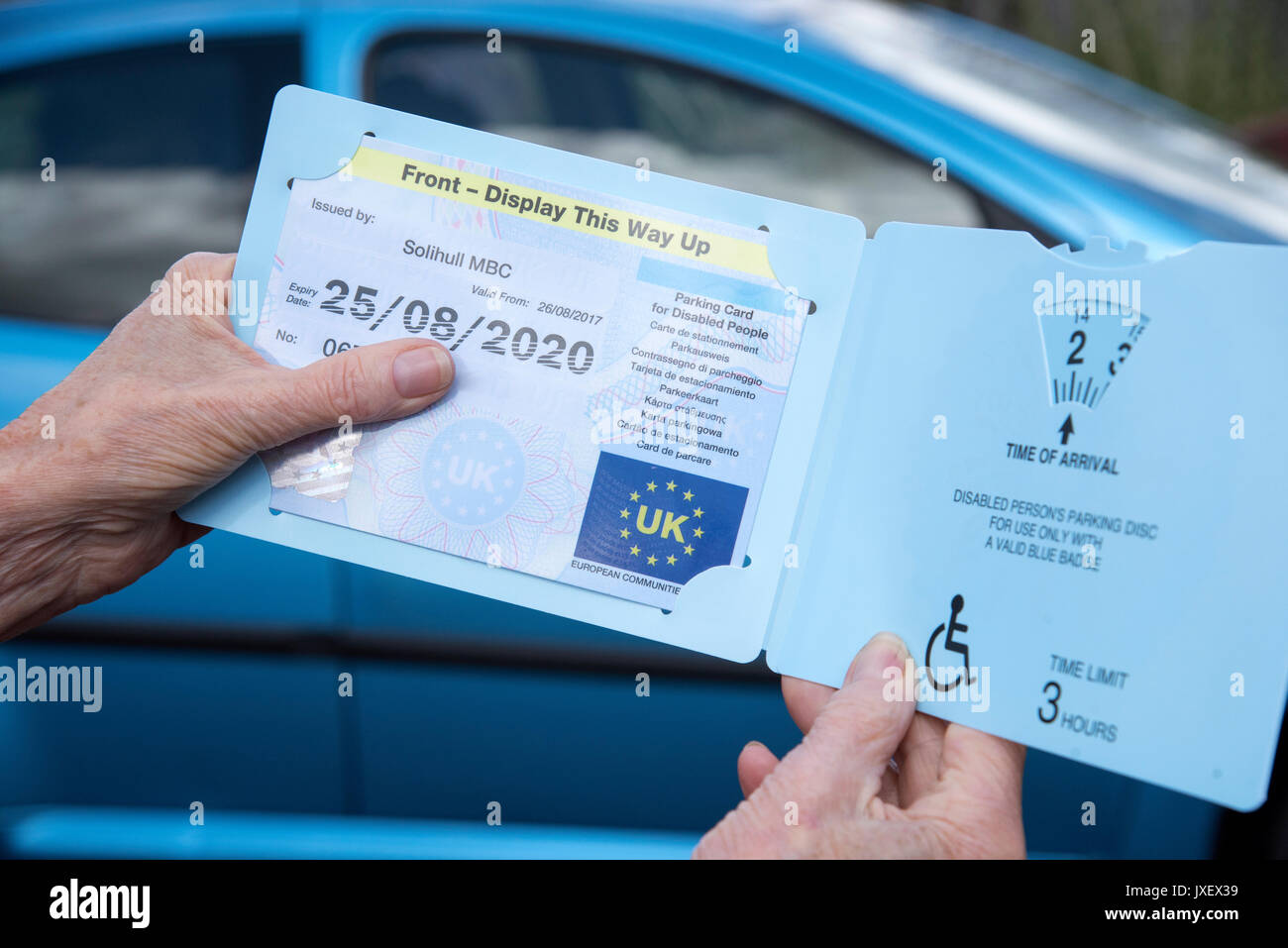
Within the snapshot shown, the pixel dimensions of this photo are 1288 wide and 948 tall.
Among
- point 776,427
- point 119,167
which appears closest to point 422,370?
point 776,427

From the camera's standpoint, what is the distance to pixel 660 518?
119 centimetres

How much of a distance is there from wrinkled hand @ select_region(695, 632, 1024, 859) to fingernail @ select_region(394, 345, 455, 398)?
0.64 metres

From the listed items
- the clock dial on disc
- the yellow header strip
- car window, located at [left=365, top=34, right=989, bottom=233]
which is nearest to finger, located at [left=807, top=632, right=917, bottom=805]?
the clock dial on disc

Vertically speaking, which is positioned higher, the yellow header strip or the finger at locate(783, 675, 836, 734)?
the yellow header strip

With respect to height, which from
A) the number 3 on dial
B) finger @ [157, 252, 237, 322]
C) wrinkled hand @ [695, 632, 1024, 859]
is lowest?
wrinkled hand @ [695, 632, 1024, 859]

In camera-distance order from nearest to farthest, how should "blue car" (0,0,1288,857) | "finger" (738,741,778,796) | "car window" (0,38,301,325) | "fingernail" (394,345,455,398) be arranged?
"fingernail" (394,345,455,398) < "finger" (738,741,778,796) < "blue car" (0,0,1288,857) < "car window" (0,38,301,325)

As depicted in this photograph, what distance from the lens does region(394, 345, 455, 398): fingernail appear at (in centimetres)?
115

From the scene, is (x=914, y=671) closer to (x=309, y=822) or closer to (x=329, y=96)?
(x=329, y=96)

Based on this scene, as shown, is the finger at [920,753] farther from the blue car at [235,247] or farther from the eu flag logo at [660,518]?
the blue car at [235,247]

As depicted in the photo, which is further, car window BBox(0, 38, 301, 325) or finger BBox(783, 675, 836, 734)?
car window BBox(0, 38, 301, 325)

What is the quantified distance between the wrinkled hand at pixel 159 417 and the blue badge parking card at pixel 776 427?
0.05m

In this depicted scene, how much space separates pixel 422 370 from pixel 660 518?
1.18 ft

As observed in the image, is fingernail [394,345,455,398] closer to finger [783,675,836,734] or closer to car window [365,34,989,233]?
finger [783,675,836,734]

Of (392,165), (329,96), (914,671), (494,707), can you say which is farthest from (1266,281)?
(494,707)
